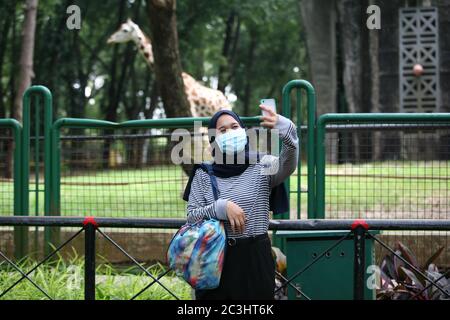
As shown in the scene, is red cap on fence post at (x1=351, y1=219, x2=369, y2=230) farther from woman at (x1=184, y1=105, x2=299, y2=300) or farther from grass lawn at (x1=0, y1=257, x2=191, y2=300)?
grass lawn at (x1=0, y1=257, x2=191, y2=300)

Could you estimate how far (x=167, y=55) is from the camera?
9.68 metres

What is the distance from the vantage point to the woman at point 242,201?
379 centimetres

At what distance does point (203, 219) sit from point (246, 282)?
40 centimetres

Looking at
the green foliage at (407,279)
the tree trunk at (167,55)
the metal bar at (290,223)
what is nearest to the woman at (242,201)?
the metal bar at (290,223)

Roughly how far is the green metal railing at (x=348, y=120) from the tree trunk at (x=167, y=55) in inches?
158

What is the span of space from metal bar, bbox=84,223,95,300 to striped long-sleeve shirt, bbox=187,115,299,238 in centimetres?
73

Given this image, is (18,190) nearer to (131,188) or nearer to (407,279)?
(131,188)

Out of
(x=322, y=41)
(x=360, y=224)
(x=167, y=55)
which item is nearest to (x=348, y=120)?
(x=360, y=224)

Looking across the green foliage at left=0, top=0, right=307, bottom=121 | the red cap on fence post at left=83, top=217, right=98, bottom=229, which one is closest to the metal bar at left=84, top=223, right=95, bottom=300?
the red cap on fence post at left=83, top=217, right=98, bottom=229

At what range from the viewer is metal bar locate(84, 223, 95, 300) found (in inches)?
168

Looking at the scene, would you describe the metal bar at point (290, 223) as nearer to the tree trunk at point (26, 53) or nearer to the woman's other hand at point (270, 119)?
the woman's other hand at point (270, 119)

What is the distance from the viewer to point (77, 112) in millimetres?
29547
